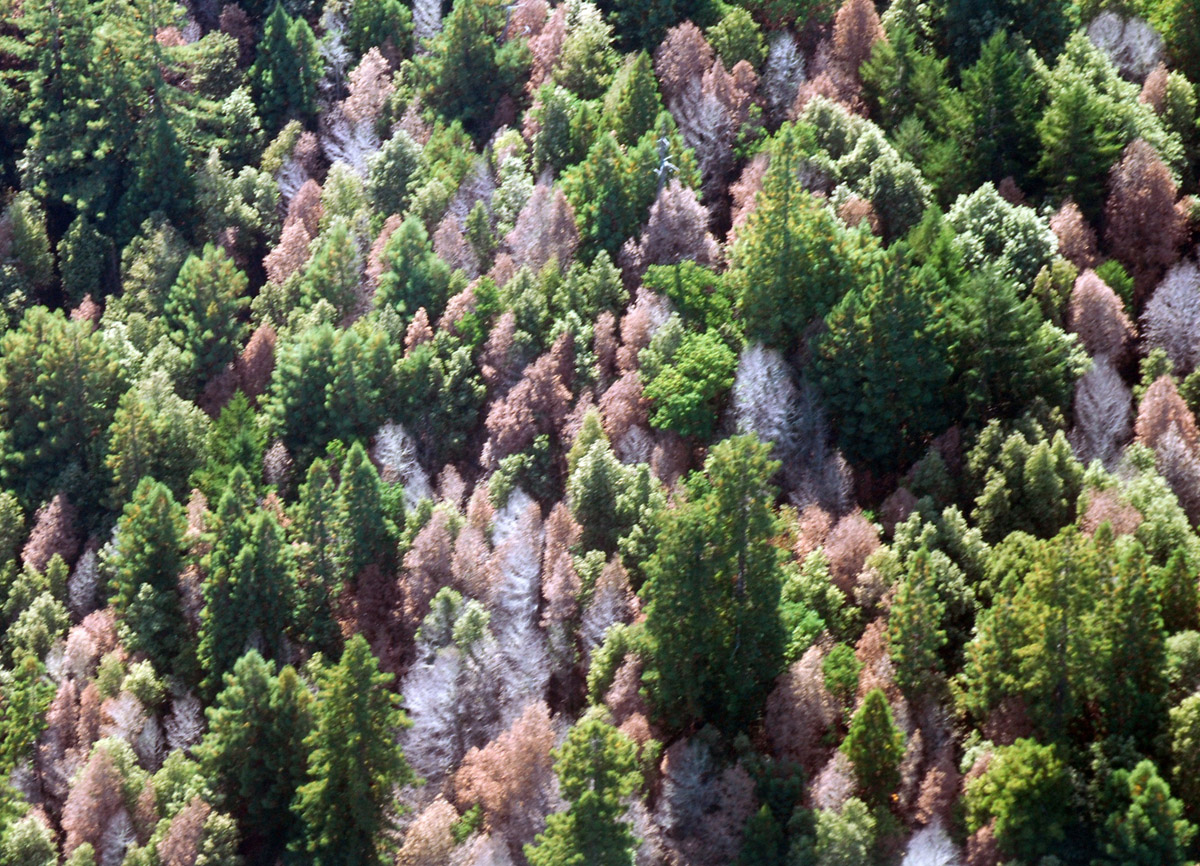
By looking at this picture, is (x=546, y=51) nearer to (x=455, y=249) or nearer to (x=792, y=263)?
(x=455, y=249)

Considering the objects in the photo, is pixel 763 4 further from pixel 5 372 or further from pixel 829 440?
pixel 5 372

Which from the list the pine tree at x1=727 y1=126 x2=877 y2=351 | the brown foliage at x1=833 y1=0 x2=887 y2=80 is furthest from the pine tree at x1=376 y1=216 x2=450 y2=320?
the brown foliage at x1=833 y1=0 x2=887 y2=80

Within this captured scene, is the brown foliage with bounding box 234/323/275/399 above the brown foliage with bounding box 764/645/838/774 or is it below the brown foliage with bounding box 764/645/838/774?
above

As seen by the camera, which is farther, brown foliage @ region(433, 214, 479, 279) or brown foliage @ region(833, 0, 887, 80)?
brown foliage @ region(833, 0, 887, 80)

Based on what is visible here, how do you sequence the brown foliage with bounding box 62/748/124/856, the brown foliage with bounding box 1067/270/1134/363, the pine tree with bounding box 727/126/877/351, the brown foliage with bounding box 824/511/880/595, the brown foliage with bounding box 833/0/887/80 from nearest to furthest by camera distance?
1. the brown foliage with bounding box 824/511/880/595
2. the brown foliage with bounding box 62/748/124/856
3. the brown foliage with bounding box 1067/270/1134/363
4. the pine tree with bounding box 727/126/877/351
5. the brown foliage with bounding box 833/0/887/80

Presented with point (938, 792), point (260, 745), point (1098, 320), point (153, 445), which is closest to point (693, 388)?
point (1098, 320)

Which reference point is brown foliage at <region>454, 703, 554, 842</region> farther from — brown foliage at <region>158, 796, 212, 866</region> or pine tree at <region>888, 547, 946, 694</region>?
pine tree at <region>888, 547, 946, 694</region>
